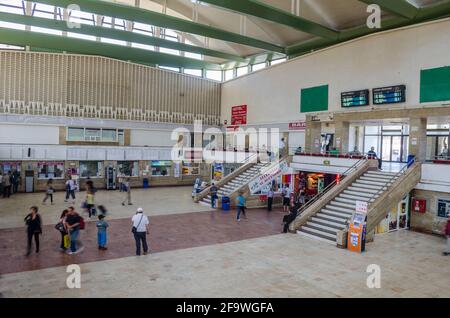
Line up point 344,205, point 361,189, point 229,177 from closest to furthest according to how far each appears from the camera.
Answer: point 344,205
point 361,189
point 229,177

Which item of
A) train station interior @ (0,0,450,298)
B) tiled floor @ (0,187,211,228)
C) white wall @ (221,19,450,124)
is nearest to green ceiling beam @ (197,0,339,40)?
train station interior @ (0,0,450,298)

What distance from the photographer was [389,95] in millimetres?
16906

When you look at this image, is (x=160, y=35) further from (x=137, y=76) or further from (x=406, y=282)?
(x=406, y=282)

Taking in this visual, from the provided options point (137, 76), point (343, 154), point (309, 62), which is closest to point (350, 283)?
→ point (343, 154)

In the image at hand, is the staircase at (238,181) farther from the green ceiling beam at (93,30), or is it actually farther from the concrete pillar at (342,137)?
the green ceiling beam at (93,30)

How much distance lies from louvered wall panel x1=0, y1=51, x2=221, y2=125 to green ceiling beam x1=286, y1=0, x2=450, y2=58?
8.91 metres

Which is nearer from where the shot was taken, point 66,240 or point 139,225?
point 139,225

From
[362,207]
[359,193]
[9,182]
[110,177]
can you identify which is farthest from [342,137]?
[9,182]

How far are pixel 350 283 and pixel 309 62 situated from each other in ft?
53.2

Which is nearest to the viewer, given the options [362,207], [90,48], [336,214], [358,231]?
[358,231]

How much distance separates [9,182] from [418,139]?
849 inches

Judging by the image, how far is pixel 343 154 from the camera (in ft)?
60.8

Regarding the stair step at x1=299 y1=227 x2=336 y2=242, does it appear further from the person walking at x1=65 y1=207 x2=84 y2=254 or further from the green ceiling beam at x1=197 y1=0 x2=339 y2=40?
the green ceiling beam at x1=197 y1=0 x2=339 y2=40

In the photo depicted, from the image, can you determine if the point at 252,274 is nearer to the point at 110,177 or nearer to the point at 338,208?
the point at 338,208
